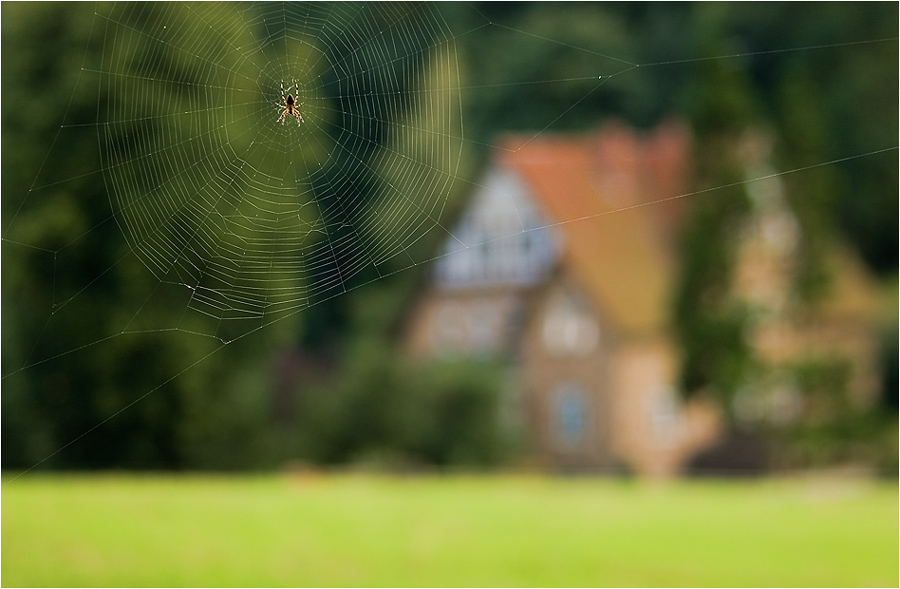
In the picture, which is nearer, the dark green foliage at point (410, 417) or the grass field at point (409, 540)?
the grass field at point (409, 540)

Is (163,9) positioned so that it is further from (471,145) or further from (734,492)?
(471,145)

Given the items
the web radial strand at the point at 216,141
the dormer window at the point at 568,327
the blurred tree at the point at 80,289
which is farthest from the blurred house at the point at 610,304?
the web radial strand at the point at 216,141

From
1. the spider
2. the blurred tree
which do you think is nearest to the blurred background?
the blurred tree

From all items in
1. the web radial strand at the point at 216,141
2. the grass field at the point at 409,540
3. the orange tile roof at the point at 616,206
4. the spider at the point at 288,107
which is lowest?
the grass field at the point at 409,540

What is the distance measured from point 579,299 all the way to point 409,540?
17.3 meters

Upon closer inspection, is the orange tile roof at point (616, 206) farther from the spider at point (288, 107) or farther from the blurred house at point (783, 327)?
the spider at point (288, 107)

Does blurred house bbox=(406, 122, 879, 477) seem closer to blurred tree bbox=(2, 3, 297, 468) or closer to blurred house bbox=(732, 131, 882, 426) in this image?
blurred house bbox=(732, 131, 882, 426)

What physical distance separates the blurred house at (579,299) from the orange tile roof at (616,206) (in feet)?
0.11

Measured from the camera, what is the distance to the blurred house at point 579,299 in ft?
97.0

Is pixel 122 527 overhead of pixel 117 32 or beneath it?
beneath

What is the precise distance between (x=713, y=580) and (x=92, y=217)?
31.3 feet

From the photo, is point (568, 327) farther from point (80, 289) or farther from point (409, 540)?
point (409, 540)

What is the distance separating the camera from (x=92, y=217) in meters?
17.2

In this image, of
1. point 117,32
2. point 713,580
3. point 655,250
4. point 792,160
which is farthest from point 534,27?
point 713,580
